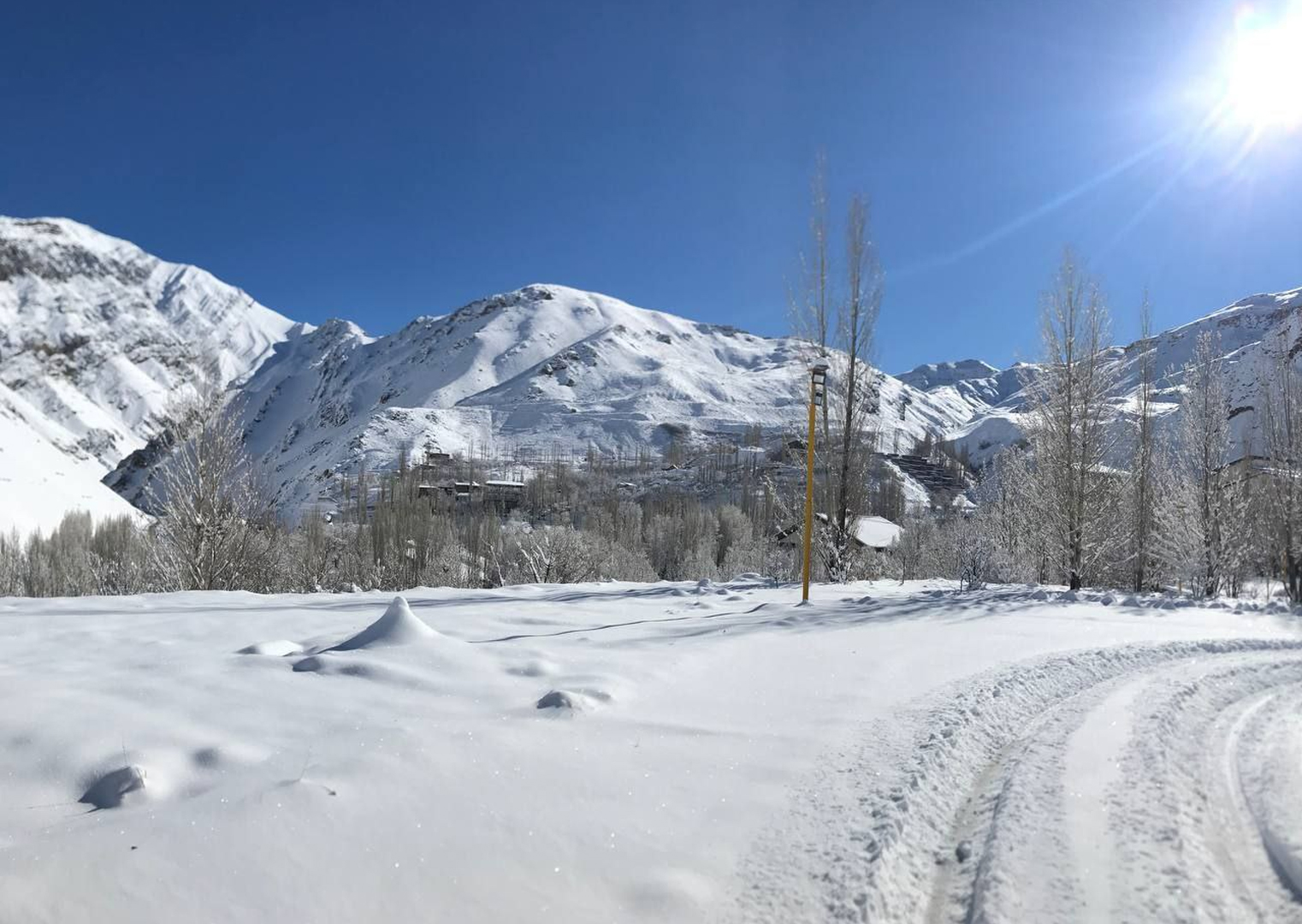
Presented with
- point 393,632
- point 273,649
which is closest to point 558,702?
point 393,632

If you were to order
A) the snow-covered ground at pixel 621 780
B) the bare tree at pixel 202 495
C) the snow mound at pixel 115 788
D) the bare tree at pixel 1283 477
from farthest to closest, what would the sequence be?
the bare tree at pixel 1283 477
the bare tree at pixel 202 495
the snow mound at pixel 115 788
the snow-covered ground at pixel 621 780

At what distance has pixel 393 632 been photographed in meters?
5.07

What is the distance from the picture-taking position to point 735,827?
2883 millimetres

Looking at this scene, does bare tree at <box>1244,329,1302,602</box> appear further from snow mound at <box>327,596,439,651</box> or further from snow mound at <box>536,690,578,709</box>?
snow mound at <box>327,596,439,651</box>

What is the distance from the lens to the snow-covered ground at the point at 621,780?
2.40 m

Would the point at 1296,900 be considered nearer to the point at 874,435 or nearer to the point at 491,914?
the point at 491,914

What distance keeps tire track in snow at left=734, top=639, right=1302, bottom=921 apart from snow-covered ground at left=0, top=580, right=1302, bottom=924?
14 mm

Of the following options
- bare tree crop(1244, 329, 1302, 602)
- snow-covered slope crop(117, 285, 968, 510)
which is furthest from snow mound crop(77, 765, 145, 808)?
snow-covered slope crop(117, 285, 968, 510)

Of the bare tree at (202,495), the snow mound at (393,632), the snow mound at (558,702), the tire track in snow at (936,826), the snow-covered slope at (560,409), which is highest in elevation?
the snow-covered slope at (560,409)

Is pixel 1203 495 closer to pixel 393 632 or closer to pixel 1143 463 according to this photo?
pixel 1143 463

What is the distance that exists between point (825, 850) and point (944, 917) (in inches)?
18.5

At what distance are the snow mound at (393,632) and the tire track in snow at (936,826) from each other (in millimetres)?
3119

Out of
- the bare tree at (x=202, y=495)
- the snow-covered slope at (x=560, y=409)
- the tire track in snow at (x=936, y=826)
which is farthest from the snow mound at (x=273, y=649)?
the snow-covered slope at (x=560, y=409)

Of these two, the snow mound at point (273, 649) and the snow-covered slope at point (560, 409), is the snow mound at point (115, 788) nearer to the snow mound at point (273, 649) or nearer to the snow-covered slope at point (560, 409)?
the snow mound at point (273, 649)
